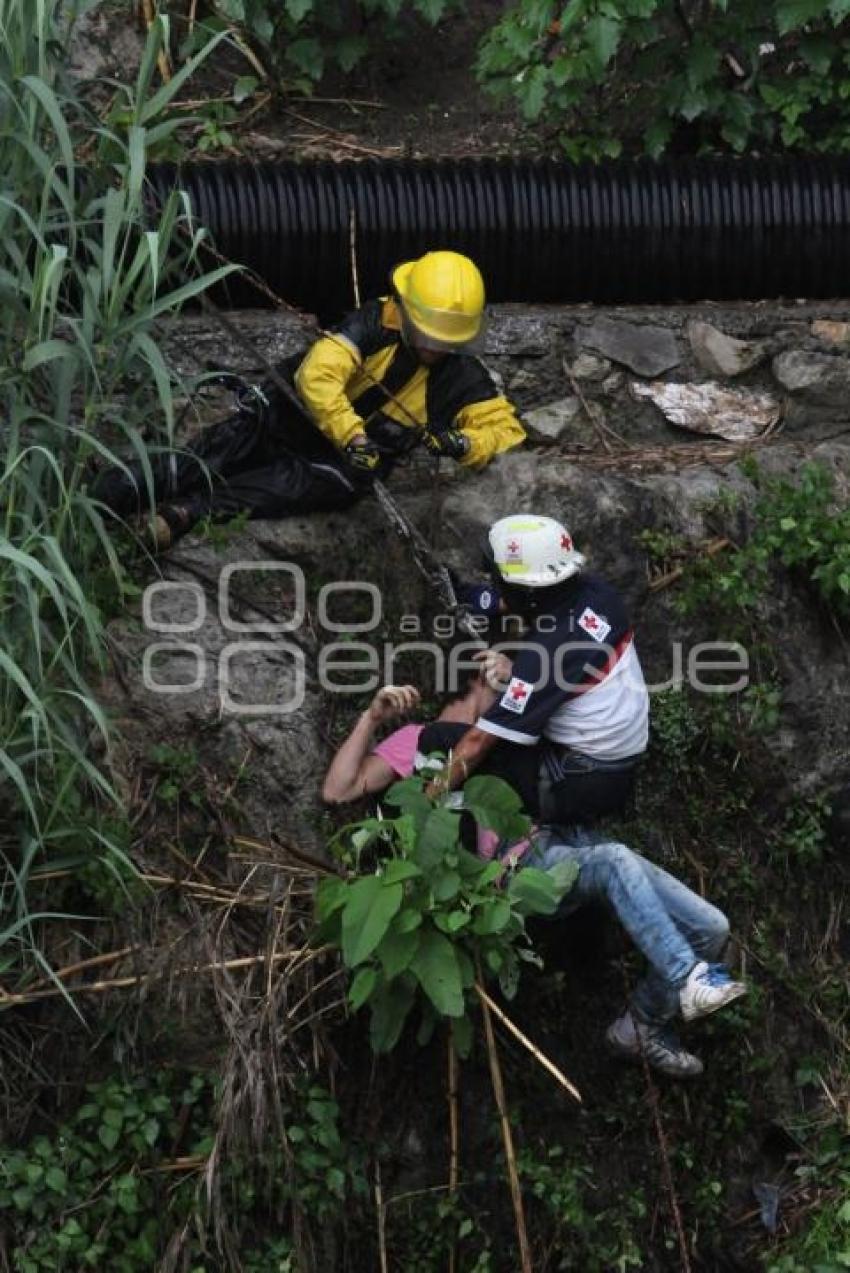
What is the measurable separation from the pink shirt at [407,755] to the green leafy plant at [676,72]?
2.71 m

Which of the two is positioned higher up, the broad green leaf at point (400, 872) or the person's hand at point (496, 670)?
the person's hand at point (496, 670)

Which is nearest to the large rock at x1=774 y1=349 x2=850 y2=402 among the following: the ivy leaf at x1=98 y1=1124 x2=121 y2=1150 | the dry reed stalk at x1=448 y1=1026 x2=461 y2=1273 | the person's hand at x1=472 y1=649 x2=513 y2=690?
the person's hand at x1=472 y1=649 x2=513 y2=690

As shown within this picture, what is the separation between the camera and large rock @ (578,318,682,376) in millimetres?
8086

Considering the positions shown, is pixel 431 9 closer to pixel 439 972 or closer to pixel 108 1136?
pixel 439 972

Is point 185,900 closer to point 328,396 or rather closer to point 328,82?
point 328,396

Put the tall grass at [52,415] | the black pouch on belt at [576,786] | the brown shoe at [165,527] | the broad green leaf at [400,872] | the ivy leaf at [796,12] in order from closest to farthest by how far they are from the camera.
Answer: the tall grass at [52,415] < the broad green leaf at [400,872] < the black pouch on belt at [576,786] < the brown shoe at [165,527] < the ivy leaf at [796,12]

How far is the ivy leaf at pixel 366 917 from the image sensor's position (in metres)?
5.86

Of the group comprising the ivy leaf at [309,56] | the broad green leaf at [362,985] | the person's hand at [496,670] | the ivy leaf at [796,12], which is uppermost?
the ivy leaf at [796,12]

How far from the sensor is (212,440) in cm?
718

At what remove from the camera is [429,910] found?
598 centimetres

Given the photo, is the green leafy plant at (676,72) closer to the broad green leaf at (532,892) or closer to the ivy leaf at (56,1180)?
the broad green leaf at (532,892)

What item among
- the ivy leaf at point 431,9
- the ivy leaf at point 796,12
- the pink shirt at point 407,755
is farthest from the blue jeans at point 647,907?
the ivy leaf at point 431,9

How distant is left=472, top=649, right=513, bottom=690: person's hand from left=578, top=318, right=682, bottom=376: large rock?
173 centimetres

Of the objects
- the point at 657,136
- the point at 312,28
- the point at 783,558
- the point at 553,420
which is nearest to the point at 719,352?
the point at 553,420
